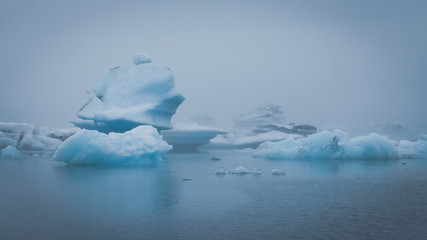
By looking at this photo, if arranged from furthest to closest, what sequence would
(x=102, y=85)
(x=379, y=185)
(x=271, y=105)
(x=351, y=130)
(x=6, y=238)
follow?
(x=351, y=130) < (x=271, y=105) < (x=102, y=85) < (x=379, y=185) < (x=6, y=238)

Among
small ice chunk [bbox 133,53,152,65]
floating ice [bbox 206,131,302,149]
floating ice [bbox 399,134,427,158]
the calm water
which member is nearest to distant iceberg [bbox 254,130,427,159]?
floating ice [bbox 399,134,427,158]

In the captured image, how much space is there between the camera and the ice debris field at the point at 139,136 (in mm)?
17312

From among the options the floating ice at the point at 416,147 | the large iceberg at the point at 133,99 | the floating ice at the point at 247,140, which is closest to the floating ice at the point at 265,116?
the floating ice at the point at 247,140

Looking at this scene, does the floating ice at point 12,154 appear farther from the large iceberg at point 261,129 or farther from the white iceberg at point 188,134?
the large iceberg at point 261,129

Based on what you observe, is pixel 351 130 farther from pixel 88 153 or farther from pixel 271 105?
pixel 88 153

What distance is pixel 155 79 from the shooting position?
2581 cm

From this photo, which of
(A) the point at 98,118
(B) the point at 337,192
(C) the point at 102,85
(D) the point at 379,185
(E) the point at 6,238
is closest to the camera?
(E) the point at 6,238

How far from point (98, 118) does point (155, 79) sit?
14.0ft

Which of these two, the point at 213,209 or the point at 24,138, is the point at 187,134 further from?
the point at 213,209

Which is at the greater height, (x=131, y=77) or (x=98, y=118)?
(x=131, y=77)

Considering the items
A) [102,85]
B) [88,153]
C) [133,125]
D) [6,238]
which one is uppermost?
[102,85]

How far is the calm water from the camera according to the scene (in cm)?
575

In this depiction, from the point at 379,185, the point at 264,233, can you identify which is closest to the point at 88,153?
the point at 379,185

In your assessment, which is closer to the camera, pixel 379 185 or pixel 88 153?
pixel 379 185
